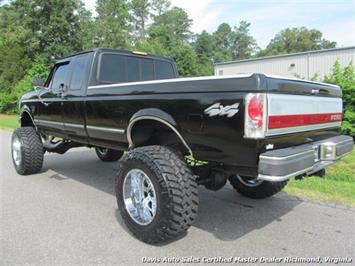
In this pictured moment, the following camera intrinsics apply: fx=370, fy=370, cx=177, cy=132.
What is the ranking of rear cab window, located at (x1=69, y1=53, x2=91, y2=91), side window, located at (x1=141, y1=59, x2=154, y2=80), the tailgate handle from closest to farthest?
the tailgate handle < rear cab window, located at (x1=69, y1=53, x2=91, y2=91) < side window, located at (x1=141, y1=59, x2=154, y2=80)

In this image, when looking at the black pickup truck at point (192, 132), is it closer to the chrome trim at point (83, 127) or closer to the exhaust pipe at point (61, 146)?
the chrome trim at point (83, 127)

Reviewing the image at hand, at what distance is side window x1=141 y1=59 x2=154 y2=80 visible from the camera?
5715 millimetres

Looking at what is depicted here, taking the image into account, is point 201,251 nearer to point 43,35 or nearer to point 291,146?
point 291,146

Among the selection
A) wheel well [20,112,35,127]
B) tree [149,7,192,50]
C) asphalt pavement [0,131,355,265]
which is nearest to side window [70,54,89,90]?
asphalt pavement [0,131,355,265]

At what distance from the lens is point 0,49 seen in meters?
31.9

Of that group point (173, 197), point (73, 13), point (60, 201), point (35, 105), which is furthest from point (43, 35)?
point (173, 197)

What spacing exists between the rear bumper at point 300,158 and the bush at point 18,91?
22764 millimetres

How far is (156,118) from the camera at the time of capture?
3797 mm

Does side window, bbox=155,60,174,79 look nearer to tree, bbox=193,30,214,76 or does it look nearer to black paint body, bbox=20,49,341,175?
black paint body, bbox=20,49,341,175

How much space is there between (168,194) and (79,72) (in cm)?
280

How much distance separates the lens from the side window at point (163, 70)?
5926 millimetres

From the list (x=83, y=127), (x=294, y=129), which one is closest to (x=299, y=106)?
(x=294, y=129)

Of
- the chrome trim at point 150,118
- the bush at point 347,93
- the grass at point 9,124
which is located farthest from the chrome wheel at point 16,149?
the grass at point 9,124

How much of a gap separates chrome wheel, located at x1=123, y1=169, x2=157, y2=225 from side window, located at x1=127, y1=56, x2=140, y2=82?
1.96 metres
